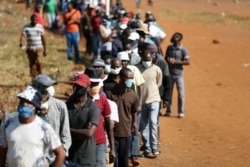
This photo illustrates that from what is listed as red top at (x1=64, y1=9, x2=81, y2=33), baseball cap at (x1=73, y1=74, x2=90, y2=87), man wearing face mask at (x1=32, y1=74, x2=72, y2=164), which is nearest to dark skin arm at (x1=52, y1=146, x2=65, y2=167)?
man wearing face mask at (x1=32, y1=74, x2=72, y2=164)

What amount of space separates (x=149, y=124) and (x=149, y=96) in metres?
0.46

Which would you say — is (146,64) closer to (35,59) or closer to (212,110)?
(35,59)

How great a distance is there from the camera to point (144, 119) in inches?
397

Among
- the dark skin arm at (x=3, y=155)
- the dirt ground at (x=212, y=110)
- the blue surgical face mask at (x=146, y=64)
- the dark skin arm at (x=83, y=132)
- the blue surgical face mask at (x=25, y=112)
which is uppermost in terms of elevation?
the blue surgical face mask at (x=146, y=64)

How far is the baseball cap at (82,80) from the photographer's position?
6730 millimetres

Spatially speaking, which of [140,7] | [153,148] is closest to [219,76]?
[153,148]

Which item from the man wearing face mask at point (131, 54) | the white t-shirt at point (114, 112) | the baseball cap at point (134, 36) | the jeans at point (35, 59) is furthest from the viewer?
the jeans at point (35, 59)

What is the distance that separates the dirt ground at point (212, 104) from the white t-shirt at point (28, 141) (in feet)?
14.7

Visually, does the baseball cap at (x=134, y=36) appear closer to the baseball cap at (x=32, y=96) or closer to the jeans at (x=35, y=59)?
the jeans at (x=35, y=59)

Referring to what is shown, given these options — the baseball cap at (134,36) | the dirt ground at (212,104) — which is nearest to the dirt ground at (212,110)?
the dirt ground at (212,104)

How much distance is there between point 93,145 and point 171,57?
6.29 m

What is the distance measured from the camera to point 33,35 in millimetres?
14250

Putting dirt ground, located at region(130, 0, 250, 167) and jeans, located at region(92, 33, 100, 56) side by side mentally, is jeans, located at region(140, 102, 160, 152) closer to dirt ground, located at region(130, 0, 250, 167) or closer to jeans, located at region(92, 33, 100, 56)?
dirt ground, located at region(130, 0, 250, 167)

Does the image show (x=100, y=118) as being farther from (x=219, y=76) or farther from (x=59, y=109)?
(x=219, y=76)
